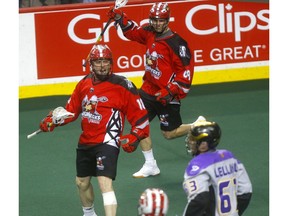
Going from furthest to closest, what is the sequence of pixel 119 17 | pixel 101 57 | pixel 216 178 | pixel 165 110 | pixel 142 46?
pixel 142 46 < pixel 119 17 < pixel 165 110 < pixel 101 57 < pixel 216 178

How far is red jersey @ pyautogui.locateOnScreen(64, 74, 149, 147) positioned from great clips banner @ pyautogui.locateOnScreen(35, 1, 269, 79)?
3.81 metres

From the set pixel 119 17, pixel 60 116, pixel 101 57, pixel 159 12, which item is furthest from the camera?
pixel 119 17

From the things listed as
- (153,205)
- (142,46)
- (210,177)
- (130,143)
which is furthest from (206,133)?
(142,46)

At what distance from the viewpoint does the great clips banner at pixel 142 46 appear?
10.5 m

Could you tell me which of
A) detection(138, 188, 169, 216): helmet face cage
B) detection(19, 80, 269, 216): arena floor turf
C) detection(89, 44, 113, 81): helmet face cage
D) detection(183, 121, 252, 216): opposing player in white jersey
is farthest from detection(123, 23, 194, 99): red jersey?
detection(138, 188, 169, 216): helmet face cage

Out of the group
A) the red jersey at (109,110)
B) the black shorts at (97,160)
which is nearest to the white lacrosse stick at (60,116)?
the red jersey at (109,110)

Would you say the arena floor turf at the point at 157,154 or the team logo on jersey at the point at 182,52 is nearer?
the arena floor turf at the point at 157,154

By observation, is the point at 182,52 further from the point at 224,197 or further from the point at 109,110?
the point at 224,197

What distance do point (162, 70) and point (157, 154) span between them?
124 cm

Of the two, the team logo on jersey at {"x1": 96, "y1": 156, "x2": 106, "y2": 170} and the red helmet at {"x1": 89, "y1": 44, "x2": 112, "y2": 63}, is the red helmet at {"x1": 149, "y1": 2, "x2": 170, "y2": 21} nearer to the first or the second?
the red helmet at {"x1": 89, "y1": 44, "x2": 112, "y2": 63}

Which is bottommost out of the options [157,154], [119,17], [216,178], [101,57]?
[157,154]

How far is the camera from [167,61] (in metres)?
7.96

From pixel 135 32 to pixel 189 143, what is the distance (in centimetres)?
287

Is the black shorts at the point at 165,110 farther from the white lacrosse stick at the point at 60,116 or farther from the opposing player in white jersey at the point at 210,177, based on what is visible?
the opposing player in white jersey at the point at 210,177
